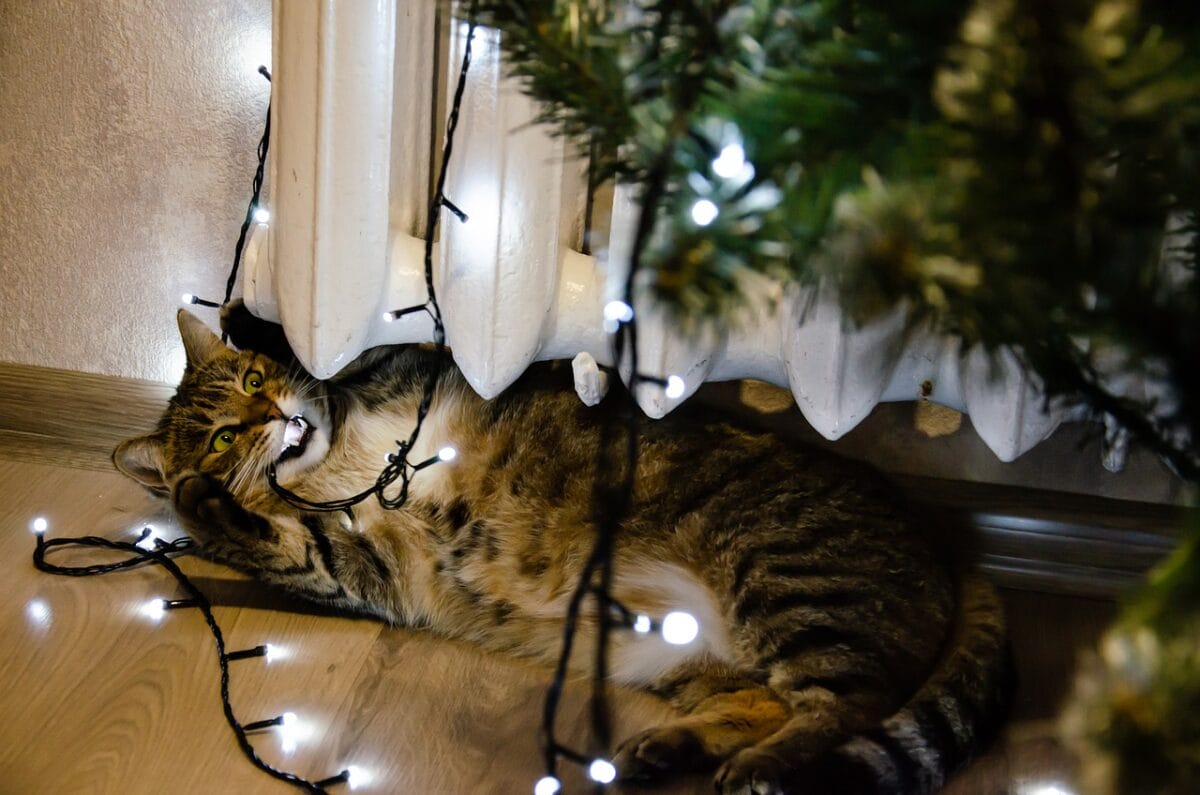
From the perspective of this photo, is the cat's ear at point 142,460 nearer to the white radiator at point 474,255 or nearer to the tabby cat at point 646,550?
the tabby cat at point 646,550

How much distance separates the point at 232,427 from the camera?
1299 millimetres

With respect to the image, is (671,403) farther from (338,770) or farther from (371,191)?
(338,770)

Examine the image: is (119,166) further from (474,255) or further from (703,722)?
(703,722)

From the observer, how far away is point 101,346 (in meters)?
1.54

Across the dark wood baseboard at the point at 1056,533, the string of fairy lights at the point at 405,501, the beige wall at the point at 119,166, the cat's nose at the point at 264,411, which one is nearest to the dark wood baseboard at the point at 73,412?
the beige wall at the point at 119,166

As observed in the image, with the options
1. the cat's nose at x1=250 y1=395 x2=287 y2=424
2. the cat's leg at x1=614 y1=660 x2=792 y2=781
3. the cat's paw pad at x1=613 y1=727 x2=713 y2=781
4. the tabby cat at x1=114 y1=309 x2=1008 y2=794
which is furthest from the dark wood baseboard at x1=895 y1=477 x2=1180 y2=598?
the cat's nose at x1=250 y1=395 x2=287 y2=424

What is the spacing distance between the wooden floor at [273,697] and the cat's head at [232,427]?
0.47 feet

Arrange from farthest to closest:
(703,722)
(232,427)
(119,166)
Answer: (119,166) → (232,427) → (703,722)

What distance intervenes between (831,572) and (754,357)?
0.84 ft

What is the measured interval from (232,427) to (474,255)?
0.44 meters

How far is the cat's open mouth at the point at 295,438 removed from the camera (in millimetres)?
1314

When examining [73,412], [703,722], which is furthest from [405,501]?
[73,412]

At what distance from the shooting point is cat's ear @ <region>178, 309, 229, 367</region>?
4.44 ft

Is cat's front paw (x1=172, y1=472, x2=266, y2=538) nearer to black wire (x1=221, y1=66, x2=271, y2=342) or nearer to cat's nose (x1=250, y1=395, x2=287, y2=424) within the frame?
cat's nose (x1=250, y1=395, x2=287, y2=424)
